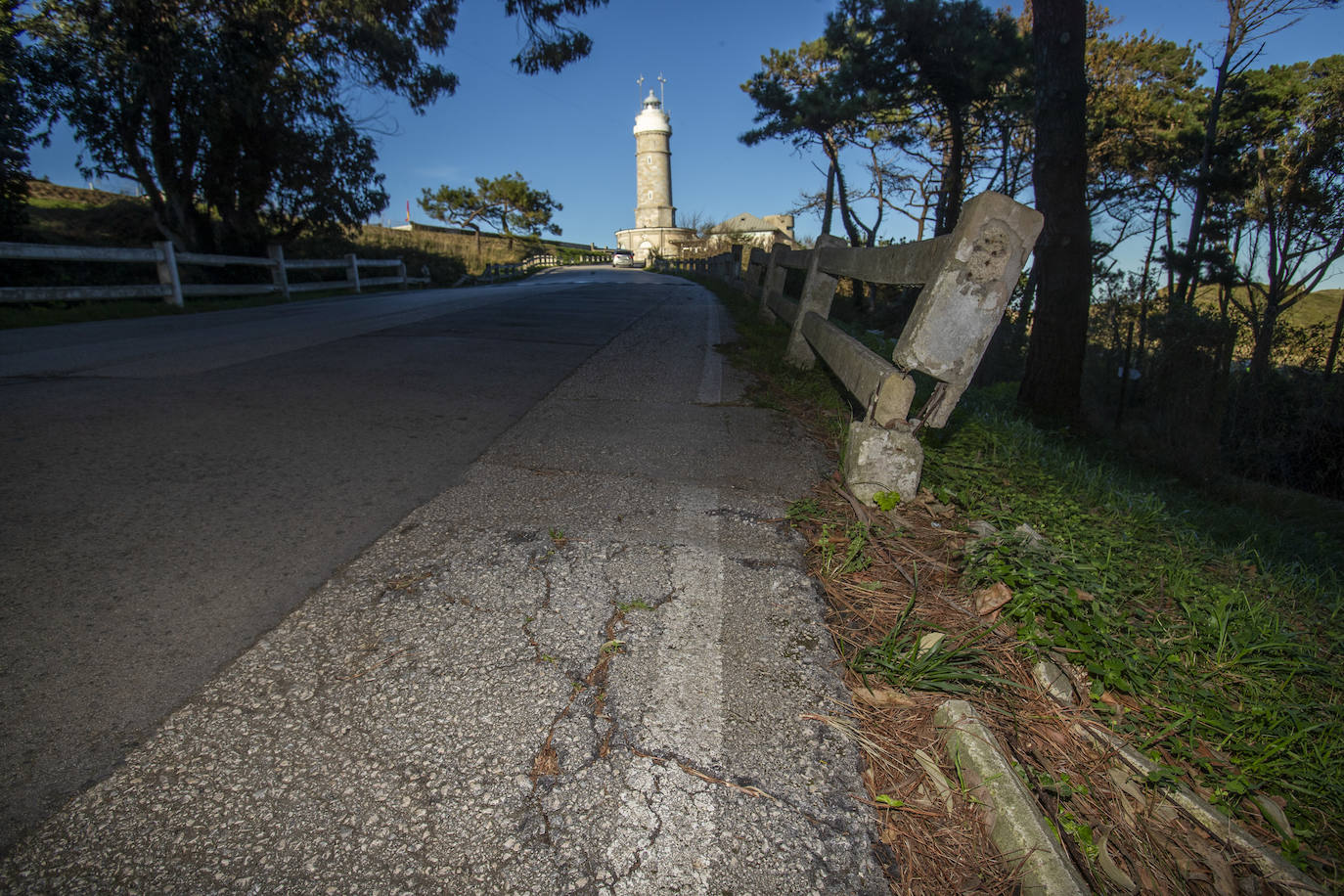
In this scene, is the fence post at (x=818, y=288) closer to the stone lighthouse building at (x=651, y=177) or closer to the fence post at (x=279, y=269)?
the fence post at (x=279, y=269)

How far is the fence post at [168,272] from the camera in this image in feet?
35.8

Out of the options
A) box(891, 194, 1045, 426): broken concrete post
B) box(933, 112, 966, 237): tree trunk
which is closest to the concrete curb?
box(891, 194, 1045, 426): broken concrete post

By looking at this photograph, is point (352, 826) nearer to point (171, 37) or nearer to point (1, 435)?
point (1, 435)

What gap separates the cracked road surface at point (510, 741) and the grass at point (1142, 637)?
0.27m

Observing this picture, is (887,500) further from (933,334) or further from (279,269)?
(279,269)

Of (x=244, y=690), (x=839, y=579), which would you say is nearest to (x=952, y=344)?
(x=839, y=579)

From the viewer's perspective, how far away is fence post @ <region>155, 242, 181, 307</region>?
10.9 meters

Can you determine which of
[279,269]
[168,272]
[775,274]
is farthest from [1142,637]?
[279,269]

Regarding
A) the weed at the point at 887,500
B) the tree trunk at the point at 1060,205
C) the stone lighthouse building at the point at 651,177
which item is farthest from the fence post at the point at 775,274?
the stone lighthouse building at the point at 651,177

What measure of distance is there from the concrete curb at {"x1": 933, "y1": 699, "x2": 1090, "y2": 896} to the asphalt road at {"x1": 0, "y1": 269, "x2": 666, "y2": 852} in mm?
1834

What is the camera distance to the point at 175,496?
248 cm

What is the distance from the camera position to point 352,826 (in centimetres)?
120

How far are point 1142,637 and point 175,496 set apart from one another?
3.53 m

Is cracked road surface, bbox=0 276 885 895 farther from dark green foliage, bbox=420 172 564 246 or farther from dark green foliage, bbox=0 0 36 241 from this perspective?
dark green foliage, bbox=420 172 564 246
